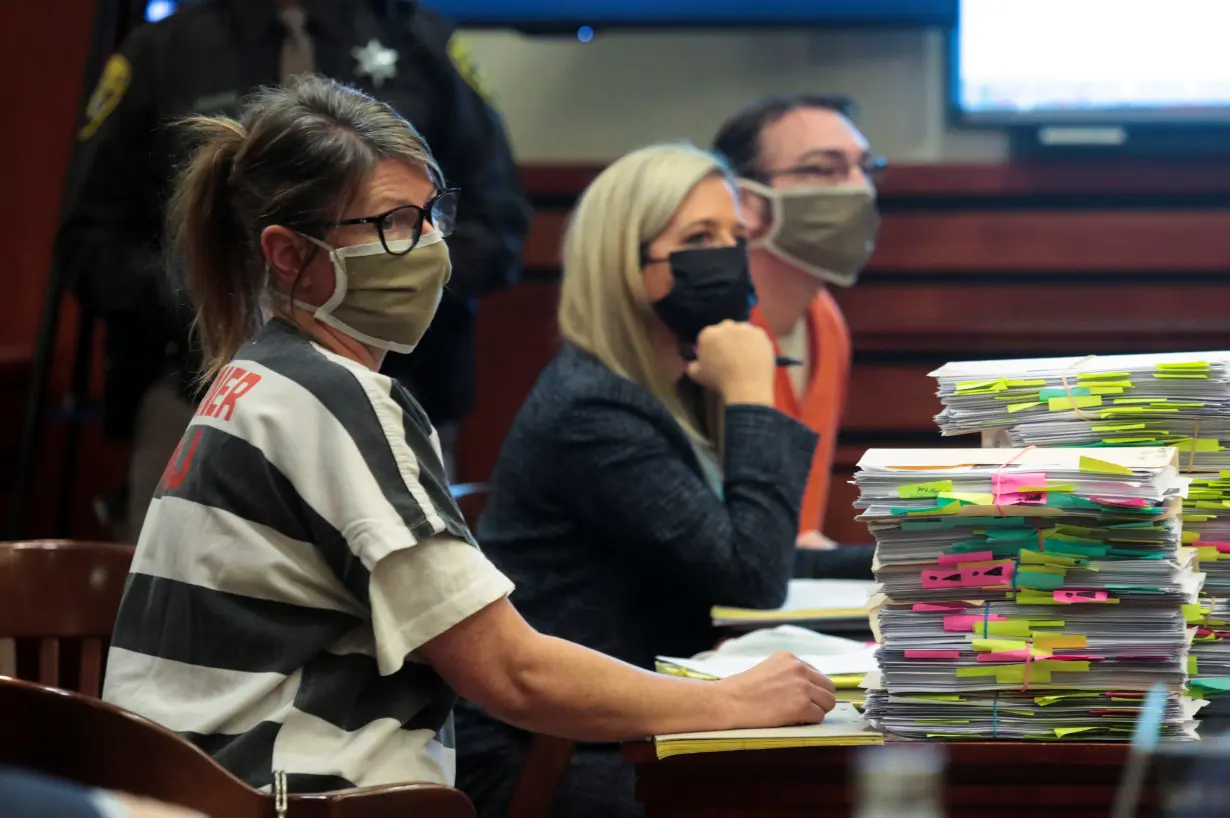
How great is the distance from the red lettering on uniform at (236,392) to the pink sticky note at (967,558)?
57 cm

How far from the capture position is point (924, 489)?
1.21m

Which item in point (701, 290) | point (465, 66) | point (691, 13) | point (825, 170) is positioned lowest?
point (701, 290)

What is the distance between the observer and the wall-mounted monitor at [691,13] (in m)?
3.24

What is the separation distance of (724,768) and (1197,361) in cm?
53

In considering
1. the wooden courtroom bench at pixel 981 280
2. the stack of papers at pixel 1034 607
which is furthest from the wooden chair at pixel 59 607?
the wooden courtroom bench at pixel 981 280

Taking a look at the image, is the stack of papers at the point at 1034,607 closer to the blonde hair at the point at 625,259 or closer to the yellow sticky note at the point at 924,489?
the yellow sticky note at the point at 924,489

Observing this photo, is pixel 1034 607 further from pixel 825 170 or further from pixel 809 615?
pixel 825 170

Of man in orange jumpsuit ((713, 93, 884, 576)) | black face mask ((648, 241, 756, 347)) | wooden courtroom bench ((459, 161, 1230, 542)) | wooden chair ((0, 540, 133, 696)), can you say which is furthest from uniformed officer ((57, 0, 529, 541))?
wooden chair ((0, 540, 133, 696))

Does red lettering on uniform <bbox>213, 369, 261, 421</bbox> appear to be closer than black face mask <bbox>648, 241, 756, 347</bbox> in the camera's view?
Yes

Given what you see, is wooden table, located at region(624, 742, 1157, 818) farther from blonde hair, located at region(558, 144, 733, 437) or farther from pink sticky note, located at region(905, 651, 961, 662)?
blonde hair, located at region(558, 144, 733, 437)

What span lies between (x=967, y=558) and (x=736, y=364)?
0.74 metres

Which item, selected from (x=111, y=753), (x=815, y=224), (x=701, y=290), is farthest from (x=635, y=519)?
(x=815, y=224)

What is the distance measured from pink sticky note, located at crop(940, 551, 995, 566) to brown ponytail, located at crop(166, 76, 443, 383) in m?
0.58

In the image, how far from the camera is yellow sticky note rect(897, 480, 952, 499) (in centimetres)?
120
